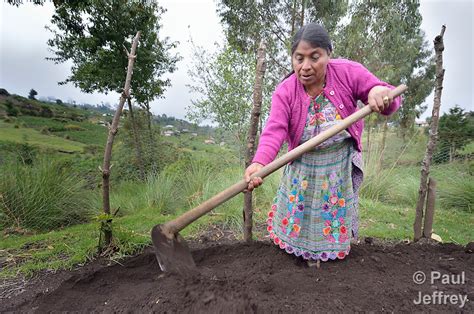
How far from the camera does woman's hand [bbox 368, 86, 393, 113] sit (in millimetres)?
1723

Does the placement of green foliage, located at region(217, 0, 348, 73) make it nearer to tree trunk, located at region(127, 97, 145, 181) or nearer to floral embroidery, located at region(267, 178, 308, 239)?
tree trunk, located at region(127, 97, 145, 181)

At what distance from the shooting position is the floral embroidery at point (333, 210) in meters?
1.98

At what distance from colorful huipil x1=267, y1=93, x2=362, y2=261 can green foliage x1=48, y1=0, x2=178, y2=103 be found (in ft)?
18.3

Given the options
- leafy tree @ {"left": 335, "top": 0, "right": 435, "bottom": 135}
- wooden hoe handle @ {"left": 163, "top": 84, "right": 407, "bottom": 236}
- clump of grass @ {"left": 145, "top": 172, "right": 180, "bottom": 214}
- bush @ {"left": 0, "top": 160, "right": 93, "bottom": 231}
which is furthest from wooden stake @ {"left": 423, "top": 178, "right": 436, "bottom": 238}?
leafy tree @ {"left": 335, "top": 0, "right": 435, "bottom": 135}

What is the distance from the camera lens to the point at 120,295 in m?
1.85

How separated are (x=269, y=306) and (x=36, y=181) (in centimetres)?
363

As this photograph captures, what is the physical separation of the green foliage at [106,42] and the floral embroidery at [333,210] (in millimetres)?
5734

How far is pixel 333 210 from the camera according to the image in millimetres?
2016

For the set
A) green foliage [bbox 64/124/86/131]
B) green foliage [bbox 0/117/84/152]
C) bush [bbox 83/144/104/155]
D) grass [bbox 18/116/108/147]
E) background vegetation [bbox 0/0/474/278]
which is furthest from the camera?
green foliage [bbox 64/124/86/131]

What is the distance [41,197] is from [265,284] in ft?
10.9

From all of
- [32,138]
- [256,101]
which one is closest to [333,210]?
[256,101]

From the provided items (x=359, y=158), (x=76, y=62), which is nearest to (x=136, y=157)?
(x=76, y=62)

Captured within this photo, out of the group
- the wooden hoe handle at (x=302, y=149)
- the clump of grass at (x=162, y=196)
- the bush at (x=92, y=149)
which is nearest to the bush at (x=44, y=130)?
the bush at (x=92, y=149)

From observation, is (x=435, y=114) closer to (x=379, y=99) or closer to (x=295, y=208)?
(x=379, y=99)
